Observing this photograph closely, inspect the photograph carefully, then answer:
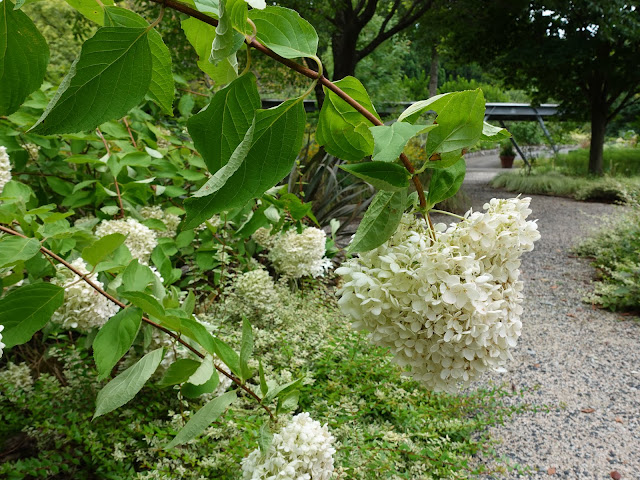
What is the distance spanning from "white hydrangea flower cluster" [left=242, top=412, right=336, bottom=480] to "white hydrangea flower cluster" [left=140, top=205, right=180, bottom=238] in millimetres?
1164

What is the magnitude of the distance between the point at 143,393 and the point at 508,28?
30.0 feet

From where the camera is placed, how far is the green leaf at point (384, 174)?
13.1 inches

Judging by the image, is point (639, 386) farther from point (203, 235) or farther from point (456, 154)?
point (456, 154)

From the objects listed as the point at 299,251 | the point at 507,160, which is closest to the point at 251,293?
the point at 299,251

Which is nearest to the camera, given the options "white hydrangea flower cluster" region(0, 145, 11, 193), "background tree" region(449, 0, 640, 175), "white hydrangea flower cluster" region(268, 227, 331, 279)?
"white hydrangea flower cluster" region(0, 145, 11, 193)

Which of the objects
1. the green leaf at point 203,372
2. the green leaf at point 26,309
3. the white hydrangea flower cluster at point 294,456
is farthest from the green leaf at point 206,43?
the white hydrangea flower cluster at point 294,456

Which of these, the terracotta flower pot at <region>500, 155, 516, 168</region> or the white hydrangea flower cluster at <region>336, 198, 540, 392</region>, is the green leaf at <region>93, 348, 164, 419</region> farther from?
the terracotta flower pot at <region>500, 155, 516, 168</region>

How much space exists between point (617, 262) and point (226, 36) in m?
4.69

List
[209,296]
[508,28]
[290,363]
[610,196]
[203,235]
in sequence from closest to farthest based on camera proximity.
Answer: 1. [290,363]
2. [203,235]
3. [209,296]
4. [610,196]
5. [508,28]

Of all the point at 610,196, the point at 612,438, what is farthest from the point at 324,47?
the point at 612,438

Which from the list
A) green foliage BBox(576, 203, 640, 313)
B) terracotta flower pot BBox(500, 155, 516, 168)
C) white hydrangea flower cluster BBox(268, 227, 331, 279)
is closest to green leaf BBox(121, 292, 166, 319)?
white hydrangea flower cluster BBox(268, 227, 331, 279)

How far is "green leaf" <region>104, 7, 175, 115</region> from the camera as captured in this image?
0.36 m

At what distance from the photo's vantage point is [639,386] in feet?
8.51

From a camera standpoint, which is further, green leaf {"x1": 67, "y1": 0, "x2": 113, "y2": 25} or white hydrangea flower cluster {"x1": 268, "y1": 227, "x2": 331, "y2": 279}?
white hydrangea flower cluster {"x1": 268, "y1": 227, "x2": 331, "y2": 279}
